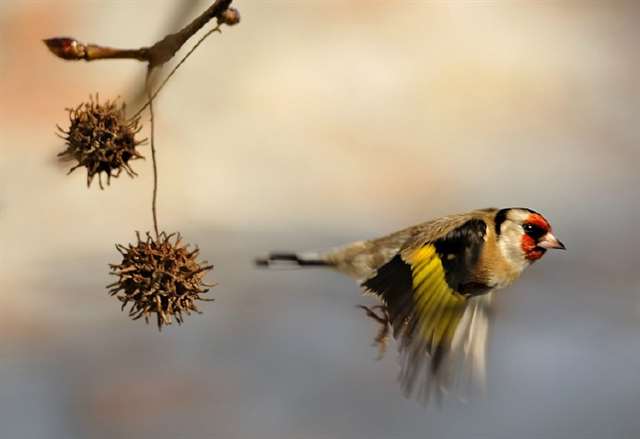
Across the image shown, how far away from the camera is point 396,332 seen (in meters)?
0.96

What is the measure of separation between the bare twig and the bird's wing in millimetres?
403

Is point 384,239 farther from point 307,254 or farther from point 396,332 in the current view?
point 396,332

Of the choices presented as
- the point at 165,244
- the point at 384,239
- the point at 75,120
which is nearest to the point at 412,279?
the point at 384,239

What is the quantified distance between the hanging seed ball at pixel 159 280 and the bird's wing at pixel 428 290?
0.79 ft

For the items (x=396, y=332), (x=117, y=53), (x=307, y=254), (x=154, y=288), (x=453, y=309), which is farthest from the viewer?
(x=307, y=254)

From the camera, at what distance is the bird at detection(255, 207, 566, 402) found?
3.24ft

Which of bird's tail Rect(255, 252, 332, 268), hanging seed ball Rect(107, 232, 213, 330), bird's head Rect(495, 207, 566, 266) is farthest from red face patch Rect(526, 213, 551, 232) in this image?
hanging seed ball Rect(107, 232, 213, 330)

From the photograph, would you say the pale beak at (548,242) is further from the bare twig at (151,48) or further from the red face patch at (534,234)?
the bare twig at (151,48)

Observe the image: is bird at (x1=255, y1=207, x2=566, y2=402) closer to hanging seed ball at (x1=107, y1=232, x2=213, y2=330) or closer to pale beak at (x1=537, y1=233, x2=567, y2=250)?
pale beak at (x1=537, y1=233, x2=567, y2=250)

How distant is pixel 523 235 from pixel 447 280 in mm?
118

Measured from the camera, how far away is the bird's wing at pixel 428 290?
3.21ft

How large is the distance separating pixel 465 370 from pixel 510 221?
0.22 metres

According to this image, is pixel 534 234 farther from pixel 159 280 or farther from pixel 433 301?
pixel 159 280

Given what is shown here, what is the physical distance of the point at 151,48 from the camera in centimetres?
76
